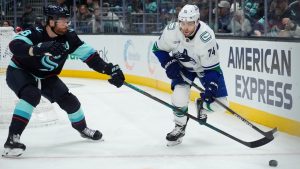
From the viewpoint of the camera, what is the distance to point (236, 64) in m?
5.54

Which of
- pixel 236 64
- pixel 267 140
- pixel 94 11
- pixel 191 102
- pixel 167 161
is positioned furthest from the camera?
pixel 94 11

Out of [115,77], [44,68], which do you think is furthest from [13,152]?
[115,77]

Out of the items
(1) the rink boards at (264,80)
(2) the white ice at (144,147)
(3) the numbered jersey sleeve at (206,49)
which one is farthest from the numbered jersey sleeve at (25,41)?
(1) the rink boards at (264,80)

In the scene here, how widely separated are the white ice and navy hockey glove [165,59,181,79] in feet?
1.84

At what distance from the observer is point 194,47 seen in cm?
408

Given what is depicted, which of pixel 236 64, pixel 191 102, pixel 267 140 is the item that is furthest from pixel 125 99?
pixel 267 140

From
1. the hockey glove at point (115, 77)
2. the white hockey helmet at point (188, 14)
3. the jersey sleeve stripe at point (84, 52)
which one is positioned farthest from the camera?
the jersey sleeve stripe at point (84, 52)

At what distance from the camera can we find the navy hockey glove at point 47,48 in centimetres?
370

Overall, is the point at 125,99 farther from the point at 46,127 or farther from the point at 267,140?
the point at 267,140

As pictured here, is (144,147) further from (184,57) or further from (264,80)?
(264,80)

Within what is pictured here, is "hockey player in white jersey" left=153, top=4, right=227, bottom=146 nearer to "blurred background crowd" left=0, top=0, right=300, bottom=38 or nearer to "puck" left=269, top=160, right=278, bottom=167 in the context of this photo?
"puck" left=269, top=160, right=278, bottom=167

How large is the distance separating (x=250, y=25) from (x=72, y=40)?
7.25ft

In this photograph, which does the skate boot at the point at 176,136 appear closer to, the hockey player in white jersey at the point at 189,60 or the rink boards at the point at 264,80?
the hockey player in white jersey at the point at 189,60

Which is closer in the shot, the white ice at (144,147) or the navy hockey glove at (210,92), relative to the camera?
the white ice at (144,147)
